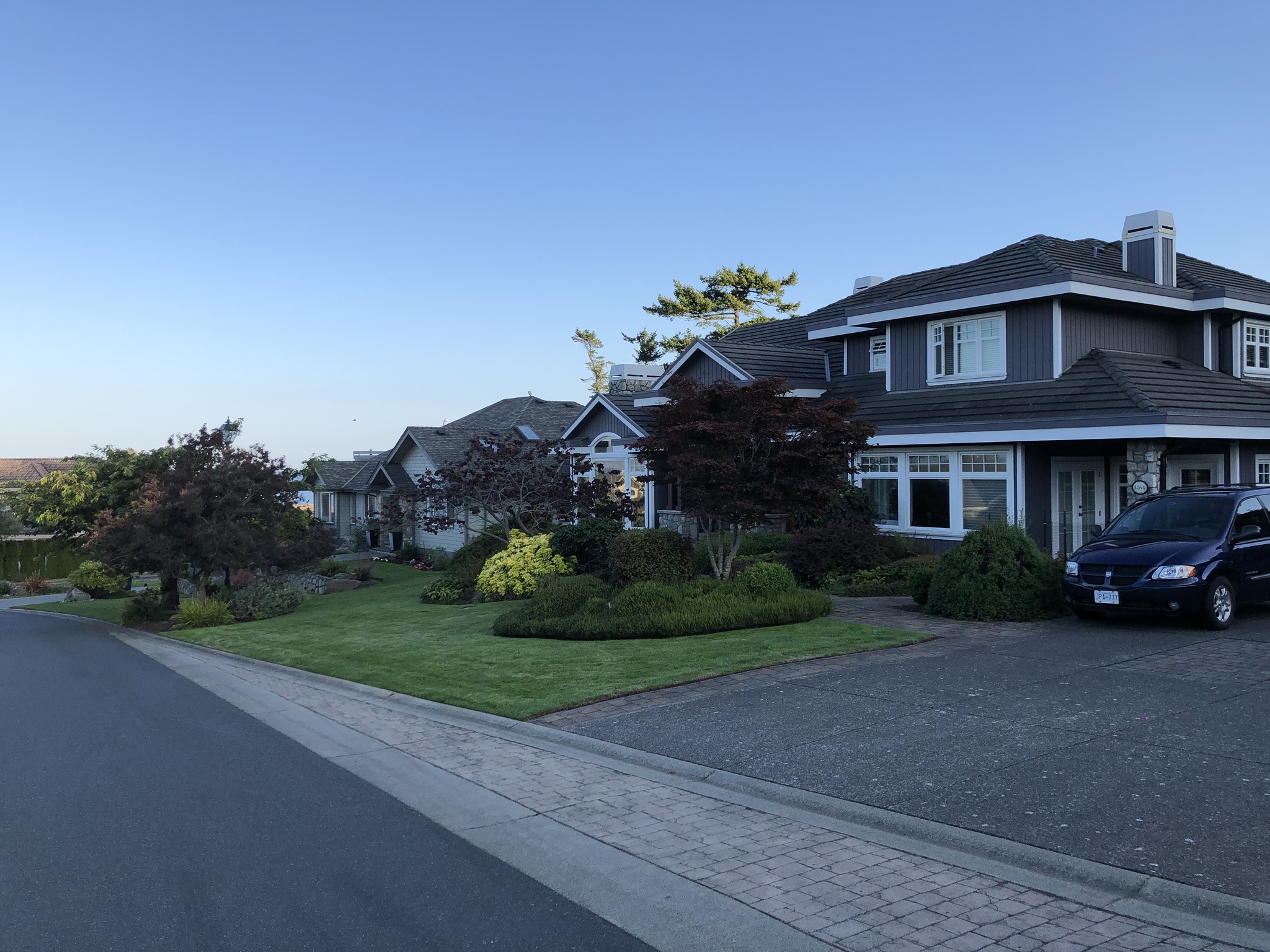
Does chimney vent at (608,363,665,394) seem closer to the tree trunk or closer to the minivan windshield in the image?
the tree trunk

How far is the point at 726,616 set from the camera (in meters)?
14.2

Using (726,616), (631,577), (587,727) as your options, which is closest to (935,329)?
(631,577)

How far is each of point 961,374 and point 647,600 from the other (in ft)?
35.1

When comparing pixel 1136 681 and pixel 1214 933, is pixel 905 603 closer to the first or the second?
pixel 1136 681

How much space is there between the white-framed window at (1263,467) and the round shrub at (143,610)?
85.2 ft

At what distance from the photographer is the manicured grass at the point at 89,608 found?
29328mm

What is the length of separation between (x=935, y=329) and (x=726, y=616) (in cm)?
1105

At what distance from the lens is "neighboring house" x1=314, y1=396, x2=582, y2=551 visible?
38469 mm

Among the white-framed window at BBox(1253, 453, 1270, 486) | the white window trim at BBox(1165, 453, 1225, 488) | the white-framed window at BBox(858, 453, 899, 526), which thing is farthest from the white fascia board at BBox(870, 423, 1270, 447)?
the white-framed window at BBox(1253, 453, 1270, 486)

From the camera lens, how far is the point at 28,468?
6262cm

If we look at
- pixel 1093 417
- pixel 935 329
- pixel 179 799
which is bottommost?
pixel 179 799

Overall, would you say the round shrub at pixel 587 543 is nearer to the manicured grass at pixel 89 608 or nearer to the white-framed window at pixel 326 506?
the manicured grass at pixel 89 608

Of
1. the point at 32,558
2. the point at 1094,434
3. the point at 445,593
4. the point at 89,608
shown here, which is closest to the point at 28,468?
the point at 32,558

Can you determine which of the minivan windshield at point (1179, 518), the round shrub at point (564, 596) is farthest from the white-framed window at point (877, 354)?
the round shrub at point (564, 596)
